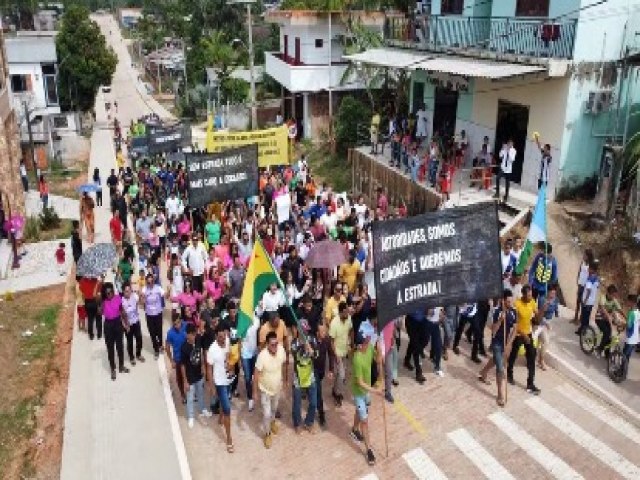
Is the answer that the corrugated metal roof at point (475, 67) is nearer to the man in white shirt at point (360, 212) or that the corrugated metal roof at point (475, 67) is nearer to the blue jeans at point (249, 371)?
the man in white shirt at point (360, 212)

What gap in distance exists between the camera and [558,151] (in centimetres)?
1619

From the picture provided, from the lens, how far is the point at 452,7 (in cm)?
2098

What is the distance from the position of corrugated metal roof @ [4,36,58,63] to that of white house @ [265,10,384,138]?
1223cm

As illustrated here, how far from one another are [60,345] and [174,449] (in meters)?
4.74

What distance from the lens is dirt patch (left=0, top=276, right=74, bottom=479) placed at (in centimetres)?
882

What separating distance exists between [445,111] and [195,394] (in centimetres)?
1662

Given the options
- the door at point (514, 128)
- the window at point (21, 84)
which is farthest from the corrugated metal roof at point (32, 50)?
Result: the door at point (514, 128)

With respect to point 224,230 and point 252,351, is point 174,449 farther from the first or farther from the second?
point 224,230

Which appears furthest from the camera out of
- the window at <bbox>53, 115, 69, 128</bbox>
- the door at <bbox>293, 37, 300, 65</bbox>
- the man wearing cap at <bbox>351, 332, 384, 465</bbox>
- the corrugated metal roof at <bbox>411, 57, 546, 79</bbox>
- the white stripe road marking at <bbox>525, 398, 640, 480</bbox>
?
the window at <bbox>53, 115, 69, 128</bbox>

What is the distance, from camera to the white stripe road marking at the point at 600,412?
28.4 feet

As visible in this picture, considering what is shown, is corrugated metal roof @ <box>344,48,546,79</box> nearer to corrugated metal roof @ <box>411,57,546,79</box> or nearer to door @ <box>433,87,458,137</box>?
corrugated metal roof @ <box>411,57,546,79</box>

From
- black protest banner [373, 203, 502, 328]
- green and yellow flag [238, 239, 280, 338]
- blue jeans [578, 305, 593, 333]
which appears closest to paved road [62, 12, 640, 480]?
blue jeans [578, 305, 593, 333]

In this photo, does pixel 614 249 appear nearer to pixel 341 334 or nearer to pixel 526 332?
pixel 526 332

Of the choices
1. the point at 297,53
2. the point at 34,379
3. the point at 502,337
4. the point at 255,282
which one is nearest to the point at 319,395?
the point at 255,282
